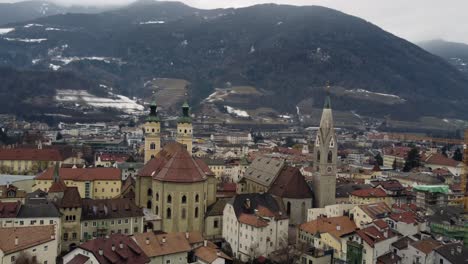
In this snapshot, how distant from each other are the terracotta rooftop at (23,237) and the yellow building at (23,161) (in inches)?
1963

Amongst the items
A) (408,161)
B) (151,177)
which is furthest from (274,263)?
(408,161)

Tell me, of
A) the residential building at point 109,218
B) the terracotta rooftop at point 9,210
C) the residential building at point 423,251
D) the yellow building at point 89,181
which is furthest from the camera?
the yellow building at point 89,181

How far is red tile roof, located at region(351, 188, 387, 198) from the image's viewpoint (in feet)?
239

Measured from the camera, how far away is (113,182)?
244 ft

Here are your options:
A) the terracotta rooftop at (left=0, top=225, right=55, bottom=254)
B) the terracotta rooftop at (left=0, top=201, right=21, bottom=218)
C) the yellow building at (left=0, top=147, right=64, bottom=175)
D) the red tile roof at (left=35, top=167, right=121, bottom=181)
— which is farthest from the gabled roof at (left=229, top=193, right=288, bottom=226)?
the yellow building at (left=0, top=147, right=64, bottom=175)

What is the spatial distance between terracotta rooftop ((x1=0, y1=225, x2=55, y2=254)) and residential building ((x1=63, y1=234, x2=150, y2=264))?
9.15 feet

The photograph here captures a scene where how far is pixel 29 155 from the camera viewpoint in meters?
97.9

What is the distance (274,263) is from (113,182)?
29.4 meters

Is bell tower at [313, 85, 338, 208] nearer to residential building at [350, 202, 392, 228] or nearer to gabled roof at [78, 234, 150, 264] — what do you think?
residential building at [350, 202, 392, 228]

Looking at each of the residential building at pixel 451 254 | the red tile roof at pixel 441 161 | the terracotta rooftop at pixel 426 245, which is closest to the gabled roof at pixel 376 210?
the terracotta rooftop at pixel 426 245

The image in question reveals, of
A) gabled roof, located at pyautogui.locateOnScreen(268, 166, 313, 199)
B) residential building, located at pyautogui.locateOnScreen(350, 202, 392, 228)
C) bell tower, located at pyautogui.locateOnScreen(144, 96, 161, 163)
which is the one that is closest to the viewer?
residential building, located at pyautogui.locateOnScreen(350, 202, 392, 228)

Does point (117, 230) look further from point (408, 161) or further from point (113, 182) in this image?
point (408, 161)

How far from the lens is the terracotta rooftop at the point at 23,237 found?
148ft

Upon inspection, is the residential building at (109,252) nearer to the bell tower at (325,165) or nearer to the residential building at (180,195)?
the residential building at (180,195)
